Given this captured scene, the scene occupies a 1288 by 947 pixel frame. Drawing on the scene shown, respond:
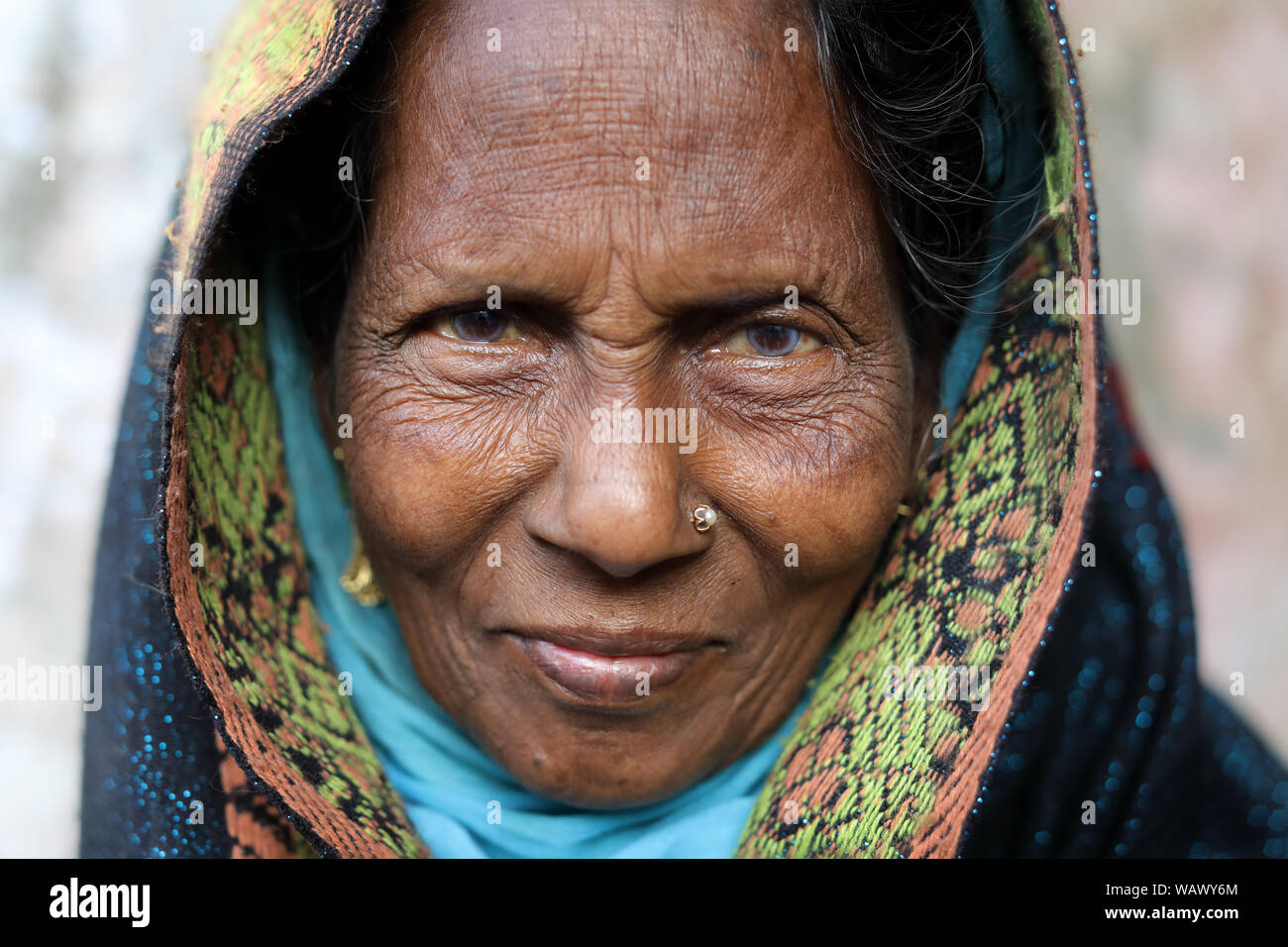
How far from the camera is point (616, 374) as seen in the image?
154cm

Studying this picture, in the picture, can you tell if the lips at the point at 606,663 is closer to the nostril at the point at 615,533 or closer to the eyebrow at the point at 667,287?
the nostril at the point at 615,533

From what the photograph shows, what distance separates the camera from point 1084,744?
216cm

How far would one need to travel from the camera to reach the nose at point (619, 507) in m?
1.47

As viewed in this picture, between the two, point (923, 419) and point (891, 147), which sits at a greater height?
point (891, 147)

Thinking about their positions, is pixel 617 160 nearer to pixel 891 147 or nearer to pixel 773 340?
pixel 773 340

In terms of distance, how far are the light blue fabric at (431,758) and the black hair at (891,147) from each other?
0.16m
